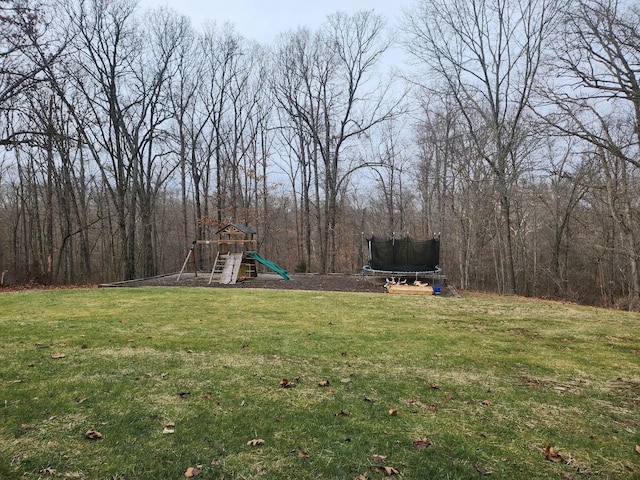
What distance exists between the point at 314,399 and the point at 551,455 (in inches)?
62.6

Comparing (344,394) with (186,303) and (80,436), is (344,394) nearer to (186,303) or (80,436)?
(80,436)

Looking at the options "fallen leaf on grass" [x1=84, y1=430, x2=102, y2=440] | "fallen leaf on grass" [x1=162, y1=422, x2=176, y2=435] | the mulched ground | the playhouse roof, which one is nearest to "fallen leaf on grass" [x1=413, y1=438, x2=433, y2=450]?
"fallen leaf on grass" [x1=162, y1=422, x2=176, y2=435]

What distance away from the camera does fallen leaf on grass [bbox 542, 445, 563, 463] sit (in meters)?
2.22

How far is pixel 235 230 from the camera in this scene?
46.7 feet

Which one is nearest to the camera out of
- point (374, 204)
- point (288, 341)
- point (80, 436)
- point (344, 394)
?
point (80, 436)

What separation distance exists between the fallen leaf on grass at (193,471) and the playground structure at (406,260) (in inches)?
413

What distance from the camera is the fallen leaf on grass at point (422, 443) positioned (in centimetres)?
233

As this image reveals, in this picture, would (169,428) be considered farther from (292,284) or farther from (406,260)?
(406,260)

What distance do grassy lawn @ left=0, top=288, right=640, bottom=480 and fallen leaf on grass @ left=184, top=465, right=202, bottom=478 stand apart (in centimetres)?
1

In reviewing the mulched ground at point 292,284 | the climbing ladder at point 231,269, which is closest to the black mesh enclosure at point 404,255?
the mulched ground at point 292,284

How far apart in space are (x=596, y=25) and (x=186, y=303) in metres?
10.0

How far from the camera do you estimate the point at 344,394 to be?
10.2 ft

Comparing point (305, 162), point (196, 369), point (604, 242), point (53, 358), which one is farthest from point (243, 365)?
point (604, 242)

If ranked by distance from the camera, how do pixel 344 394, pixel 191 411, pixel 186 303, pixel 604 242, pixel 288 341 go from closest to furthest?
pixel 191 411
pixel 344 394
pixel 288 341
pixel 186 303
pixel 604 242
